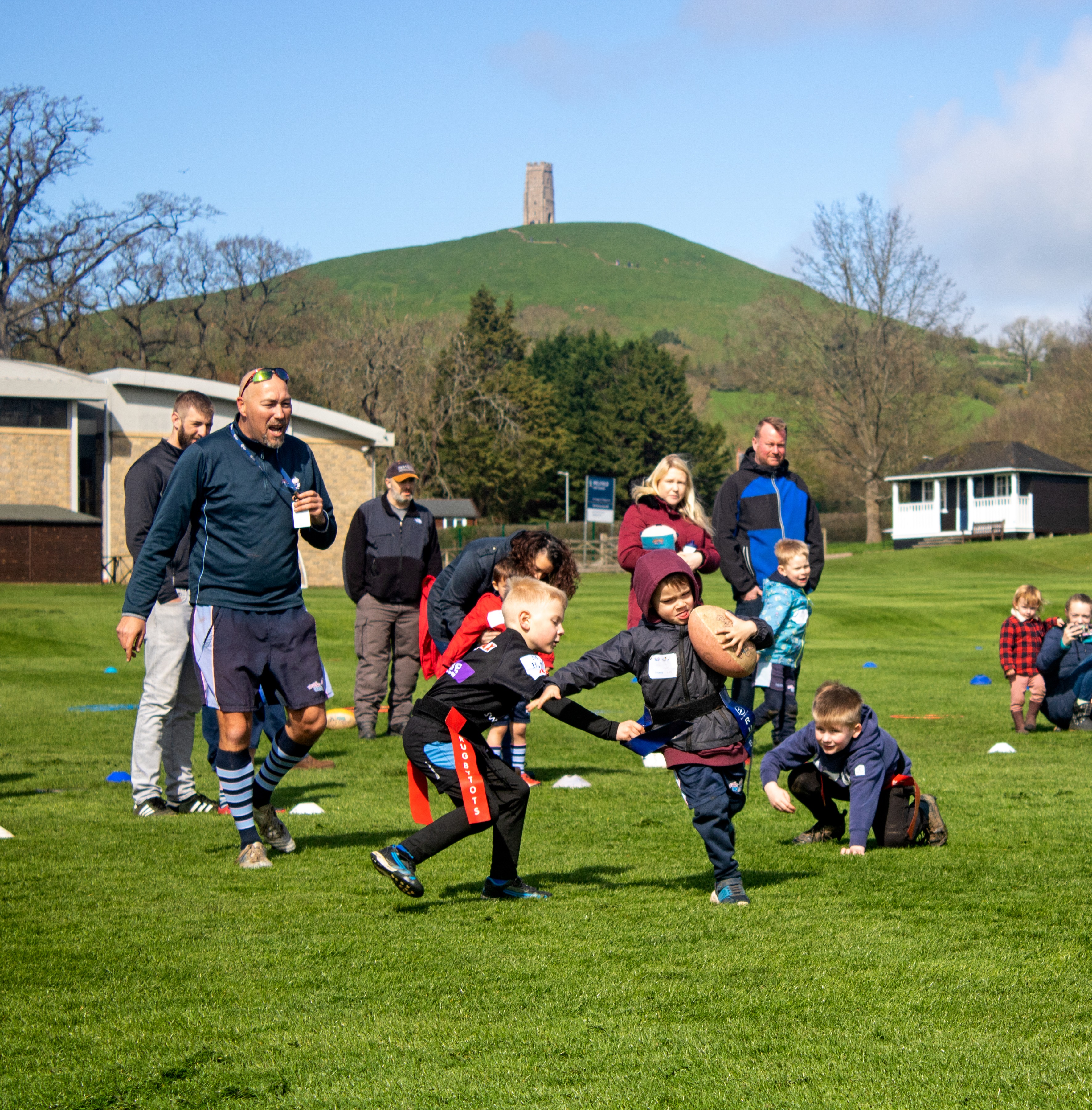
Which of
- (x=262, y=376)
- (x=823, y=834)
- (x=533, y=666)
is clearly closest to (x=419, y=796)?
(x=533, y=666)

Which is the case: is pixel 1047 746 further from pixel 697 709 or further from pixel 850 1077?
pixel 850 1077

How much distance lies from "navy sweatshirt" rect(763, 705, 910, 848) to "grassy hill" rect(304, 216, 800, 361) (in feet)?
435

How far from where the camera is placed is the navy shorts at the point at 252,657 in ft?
18.7

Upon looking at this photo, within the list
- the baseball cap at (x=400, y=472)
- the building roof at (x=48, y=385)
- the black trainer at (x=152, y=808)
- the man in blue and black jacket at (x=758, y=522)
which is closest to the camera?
the black trainer at (x=152, y=808)

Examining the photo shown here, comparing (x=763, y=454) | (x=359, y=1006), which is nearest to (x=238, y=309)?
(x=763, y=454)

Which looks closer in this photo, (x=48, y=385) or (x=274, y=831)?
(x=274, y=831)

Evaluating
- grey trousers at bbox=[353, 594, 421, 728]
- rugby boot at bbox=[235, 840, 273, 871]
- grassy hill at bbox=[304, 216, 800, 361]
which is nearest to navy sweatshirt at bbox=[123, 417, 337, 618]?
rugby boot at bbox=[235, 840, 273, 871]

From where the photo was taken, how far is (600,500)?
55.6m

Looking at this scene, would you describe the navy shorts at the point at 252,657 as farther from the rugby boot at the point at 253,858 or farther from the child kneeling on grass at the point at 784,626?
the child kneeling on grass at the point at 784,626

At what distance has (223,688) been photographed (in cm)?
571

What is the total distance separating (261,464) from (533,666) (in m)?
1.75

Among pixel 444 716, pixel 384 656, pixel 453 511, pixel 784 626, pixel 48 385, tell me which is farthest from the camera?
pixel 453 511

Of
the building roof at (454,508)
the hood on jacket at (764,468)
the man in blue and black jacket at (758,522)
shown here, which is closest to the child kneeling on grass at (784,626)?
the man in blue and black jacket at (758,522)

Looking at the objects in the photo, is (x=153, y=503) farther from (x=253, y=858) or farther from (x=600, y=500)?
(x=600, y=500)
